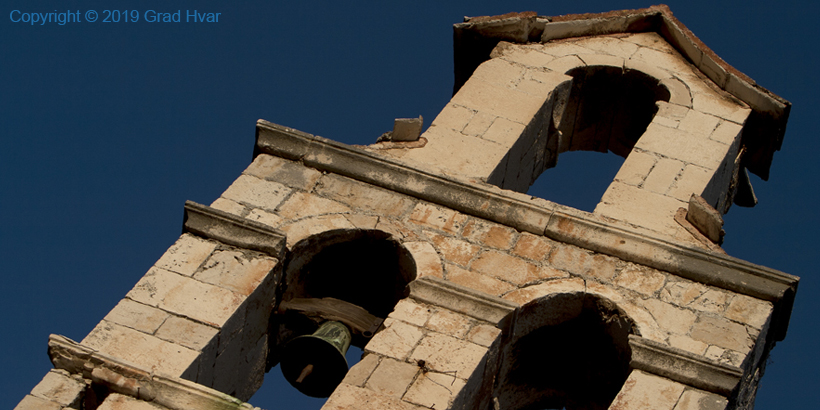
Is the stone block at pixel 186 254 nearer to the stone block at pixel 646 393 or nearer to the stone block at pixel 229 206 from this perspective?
the stone block at pixel 229 206

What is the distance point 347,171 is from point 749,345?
3237 millimetres

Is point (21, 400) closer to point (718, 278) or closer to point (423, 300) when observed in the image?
point (423, 300)

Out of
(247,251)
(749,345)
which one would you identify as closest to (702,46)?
(749,345)

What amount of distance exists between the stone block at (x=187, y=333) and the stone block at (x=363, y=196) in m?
1.81

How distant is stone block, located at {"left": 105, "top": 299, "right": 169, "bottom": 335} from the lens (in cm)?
928

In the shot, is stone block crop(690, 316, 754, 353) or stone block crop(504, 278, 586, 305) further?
stone block crop(504, 278, 586, 305)

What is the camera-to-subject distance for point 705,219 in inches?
418

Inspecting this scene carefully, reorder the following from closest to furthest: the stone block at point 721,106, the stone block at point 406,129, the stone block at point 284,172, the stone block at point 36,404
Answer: the stone block at point 36,404
the stone block at point 284,172
the stone block at point 406,129
the stone block at point 721,106

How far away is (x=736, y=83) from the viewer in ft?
41.1

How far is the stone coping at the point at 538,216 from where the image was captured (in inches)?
393

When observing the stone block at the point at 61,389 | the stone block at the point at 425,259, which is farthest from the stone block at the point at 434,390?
the stone block at the point at 61,389

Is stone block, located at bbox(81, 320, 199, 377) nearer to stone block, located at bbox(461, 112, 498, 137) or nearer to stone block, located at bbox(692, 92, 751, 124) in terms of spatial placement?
stone block, located at bbox(461, 112, 498, 137)

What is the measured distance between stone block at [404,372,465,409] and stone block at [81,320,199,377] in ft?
4.53

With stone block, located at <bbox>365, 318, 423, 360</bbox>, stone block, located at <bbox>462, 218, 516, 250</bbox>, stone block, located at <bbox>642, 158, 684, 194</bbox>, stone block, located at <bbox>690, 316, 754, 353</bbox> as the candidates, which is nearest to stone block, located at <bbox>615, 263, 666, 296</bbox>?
stone block, located at <bbox>690, 316, 754, 353</bbox>
